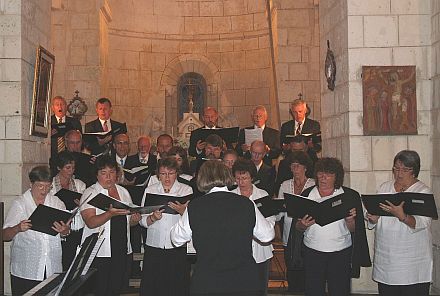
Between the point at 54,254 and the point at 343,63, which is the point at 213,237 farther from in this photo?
the point at 343,63

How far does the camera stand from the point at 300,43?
42.7 ft

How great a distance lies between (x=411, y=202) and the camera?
5512 millimetres

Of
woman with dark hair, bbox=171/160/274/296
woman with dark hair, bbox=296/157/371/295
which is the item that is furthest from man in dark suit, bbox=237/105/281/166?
woman with dark hair, bbox=171/160/274/296

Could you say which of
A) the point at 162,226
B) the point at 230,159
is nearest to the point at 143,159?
the point at 230,159

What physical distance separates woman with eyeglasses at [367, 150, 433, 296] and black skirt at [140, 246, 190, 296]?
180 cm

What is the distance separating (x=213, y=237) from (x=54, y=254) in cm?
201

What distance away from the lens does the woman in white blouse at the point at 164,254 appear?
649 centimetres

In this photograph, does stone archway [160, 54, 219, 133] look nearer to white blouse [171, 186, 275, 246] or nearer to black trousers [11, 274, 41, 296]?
Answer: black trousers [11, 274, 41, 296]

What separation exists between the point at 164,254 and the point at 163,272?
16cm

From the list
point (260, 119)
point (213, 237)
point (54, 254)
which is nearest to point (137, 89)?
point (260, 119)

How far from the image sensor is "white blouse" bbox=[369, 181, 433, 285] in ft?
18.4

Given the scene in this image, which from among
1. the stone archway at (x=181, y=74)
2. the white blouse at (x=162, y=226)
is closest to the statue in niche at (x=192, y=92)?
the stone archway at (x=181, y=74)

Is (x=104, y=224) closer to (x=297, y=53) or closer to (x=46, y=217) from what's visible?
(x=46, y=217)

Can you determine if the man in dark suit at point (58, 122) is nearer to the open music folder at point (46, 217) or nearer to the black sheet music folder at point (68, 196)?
the black sheet music folder at point (68, 196)
